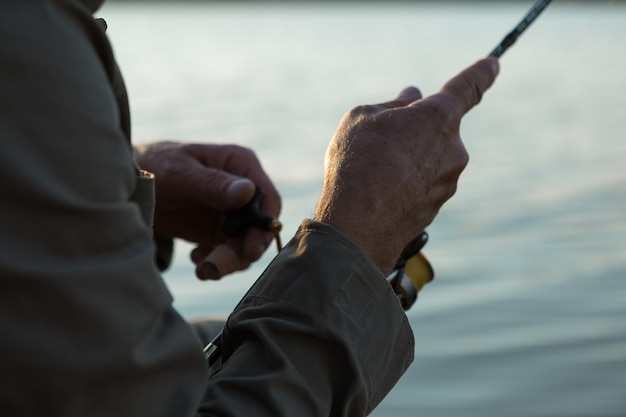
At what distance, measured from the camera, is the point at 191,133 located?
799 cm

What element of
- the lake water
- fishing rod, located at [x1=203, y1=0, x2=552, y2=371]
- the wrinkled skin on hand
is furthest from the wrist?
the lake water

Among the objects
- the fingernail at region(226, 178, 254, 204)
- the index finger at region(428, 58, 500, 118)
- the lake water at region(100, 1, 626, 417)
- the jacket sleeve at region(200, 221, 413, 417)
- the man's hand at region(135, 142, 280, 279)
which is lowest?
the lake water at region(100, 1, 626, 417)

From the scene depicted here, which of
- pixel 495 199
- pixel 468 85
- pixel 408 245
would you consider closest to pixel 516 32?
pixel 468 85

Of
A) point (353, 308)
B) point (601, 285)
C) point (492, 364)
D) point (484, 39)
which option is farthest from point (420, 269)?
point (484, 39)

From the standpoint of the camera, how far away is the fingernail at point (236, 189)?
2.17 metres

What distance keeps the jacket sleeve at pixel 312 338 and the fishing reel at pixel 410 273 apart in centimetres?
37

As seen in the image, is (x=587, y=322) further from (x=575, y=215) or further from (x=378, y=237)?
(x=378, y=237)

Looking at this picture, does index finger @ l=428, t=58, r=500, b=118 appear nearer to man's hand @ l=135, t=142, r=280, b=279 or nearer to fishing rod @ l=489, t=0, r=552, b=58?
fishing rod @ l=489, t=0, r=552, b=58

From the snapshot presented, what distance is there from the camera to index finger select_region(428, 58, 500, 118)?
66.6 inches

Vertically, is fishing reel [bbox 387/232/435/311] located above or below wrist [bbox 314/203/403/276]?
below

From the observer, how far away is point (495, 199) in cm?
555

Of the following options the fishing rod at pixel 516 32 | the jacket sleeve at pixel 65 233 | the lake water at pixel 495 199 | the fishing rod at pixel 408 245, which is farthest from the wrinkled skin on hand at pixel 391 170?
the lake water at pixel 495 199

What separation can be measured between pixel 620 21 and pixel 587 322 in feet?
54.9

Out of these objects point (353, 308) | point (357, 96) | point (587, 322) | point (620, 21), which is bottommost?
point (620, 21)
